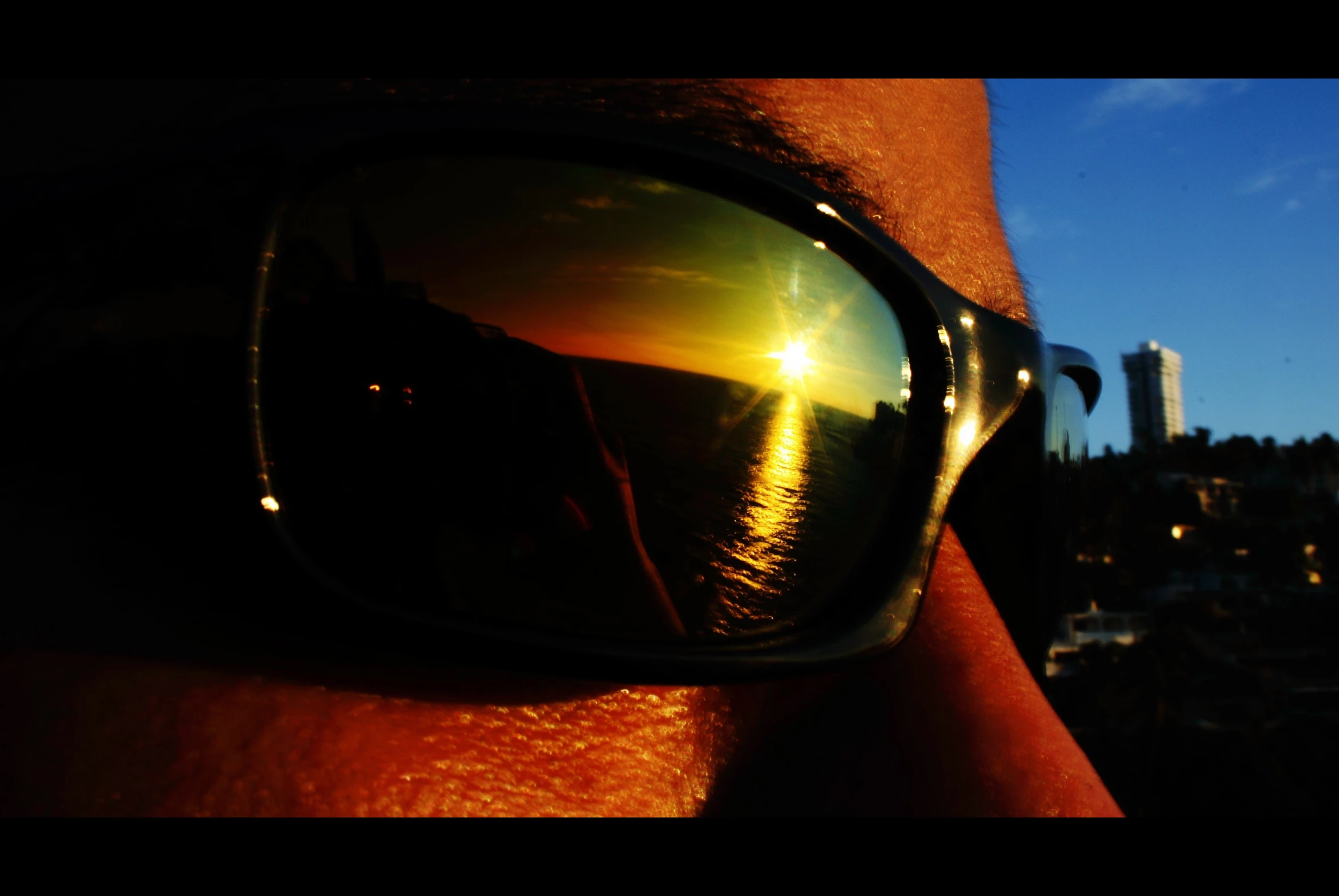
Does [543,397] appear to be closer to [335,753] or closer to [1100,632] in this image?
[335,753]

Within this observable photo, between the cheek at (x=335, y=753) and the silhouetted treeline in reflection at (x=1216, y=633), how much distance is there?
20.5 ft

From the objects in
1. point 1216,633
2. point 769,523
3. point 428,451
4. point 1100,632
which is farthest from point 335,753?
point 1216,633

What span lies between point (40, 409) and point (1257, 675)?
12406 mm

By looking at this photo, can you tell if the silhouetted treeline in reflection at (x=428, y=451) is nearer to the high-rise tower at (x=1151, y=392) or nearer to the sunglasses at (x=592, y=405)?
the sunglasses at (x=592, y=405)

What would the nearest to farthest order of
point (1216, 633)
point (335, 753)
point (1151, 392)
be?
1. point (335, 753)
2. point (1151, 392)
3. point (1216, 633)

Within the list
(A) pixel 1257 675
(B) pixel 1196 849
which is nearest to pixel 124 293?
(B) pixel 1196 849

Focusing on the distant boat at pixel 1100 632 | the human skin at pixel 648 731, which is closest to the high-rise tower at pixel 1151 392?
the distant boat at pixel 1100 632

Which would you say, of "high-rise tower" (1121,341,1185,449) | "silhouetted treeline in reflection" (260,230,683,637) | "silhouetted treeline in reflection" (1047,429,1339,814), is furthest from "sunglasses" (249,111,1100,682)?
"high-rise tower" (1121,341,1185,449)

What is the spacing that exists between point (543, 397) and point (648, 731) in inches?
11.9

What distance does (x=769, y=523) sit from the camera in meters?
0.64

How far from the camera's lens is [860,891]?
23.7 inches

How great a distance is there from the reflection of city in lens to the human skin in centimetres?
10

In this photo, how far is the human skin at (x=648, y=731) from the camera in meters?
0.48

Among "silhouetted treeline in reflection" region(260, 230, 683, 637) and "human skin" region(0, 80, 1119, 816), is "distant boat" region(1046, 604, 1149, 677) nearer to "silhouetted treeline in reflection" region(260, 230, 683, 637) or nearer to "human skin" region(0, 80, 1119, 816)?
"human skin" region(0, 80, 1119, 816)
